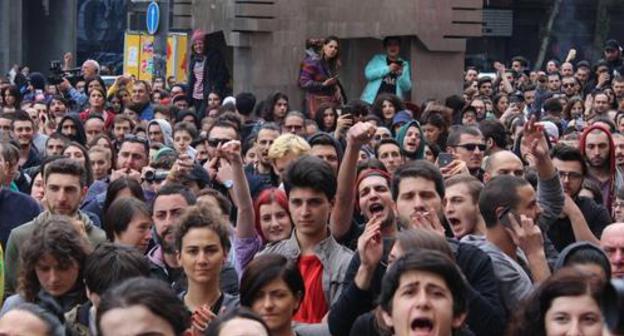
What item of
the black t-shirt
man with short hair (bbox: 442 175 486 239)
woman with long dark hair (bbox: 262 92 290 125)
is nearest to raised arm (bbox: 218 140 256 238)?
man with short hair (bbox: 442 175 486 239)

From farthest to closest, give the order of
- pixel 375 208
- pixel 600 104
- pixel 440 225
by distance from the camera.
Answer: pixel 600 104 → pixel 375 208 → pixel 440 225

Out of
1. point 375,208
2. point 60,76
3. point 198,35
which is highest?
point 198,35

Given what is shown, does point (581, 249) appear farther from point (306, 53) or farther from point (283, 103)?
point (306, 53)

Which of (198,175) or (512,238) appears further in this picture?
(198,175)

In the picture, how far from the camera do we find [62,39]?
54.3 m

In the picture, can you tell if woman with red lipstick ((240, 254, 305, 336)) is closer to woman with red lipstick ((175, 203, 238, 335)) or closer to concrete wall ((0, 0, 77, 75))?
woman with red lipstick ((175, 203, 238, 335))

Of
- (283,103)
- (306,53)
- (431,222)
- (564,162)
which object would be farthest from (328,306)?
(306,53)

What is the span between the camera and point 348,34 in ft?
80.1

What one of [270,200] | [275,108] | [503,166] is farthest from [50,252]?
[275,108]

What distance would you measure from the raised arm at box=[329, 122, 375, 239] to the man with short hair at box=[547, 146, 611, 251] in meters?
1.63

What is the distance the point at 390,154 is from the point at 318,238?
15.5ft

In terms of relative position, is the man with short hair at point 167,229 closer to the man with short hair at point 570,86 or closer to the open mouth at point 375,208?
the open mouth at point 375,208

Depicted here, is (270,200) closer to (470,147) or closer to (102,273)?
(102,273)

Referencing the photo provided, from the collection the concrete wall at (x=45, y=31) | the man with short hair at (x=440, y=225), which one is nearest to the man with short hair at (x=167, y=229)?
the man with short hair at (x=440, y=225)
